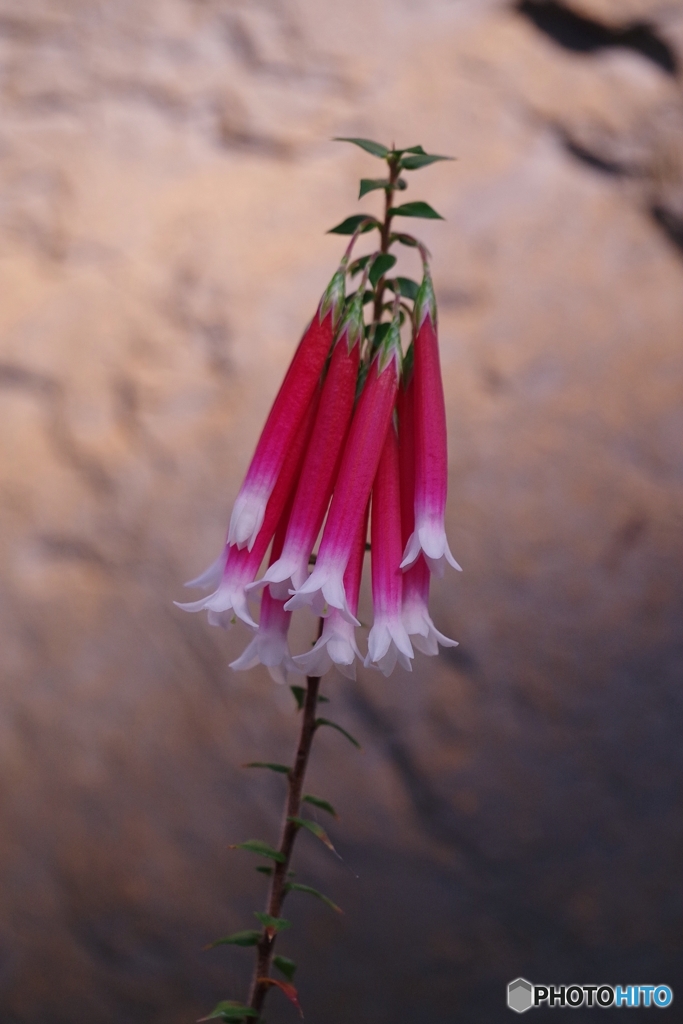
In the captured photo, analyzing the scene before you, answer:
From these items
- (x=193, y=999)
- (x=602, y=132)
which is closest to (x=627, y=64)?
(x=602, y=132)

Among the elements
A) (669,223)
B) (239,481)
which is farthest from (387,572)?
(669,223)

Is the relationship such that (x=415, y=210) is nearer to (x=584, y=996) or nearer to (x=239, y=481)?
(x=239, y=481)

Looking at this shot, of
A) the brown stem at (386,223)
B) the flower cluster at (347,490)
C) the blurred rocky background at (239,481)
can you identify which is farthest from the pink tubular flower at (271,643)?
the blurred rocky background at (239,481)

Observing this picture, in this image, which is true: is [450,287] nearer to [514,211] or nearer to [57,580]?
[514,211]

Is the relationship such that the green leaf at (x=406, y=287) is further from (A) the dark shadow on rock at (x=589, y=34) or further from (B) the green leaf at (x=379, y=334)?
(A) the dark shadow on rock at (x=589, y=34)

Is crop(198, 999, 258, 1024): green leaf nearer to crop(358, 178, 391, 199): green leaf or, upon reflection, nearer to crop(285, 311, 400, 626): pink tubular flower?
crop(285, 311, 400, 626): pink tubular flower
